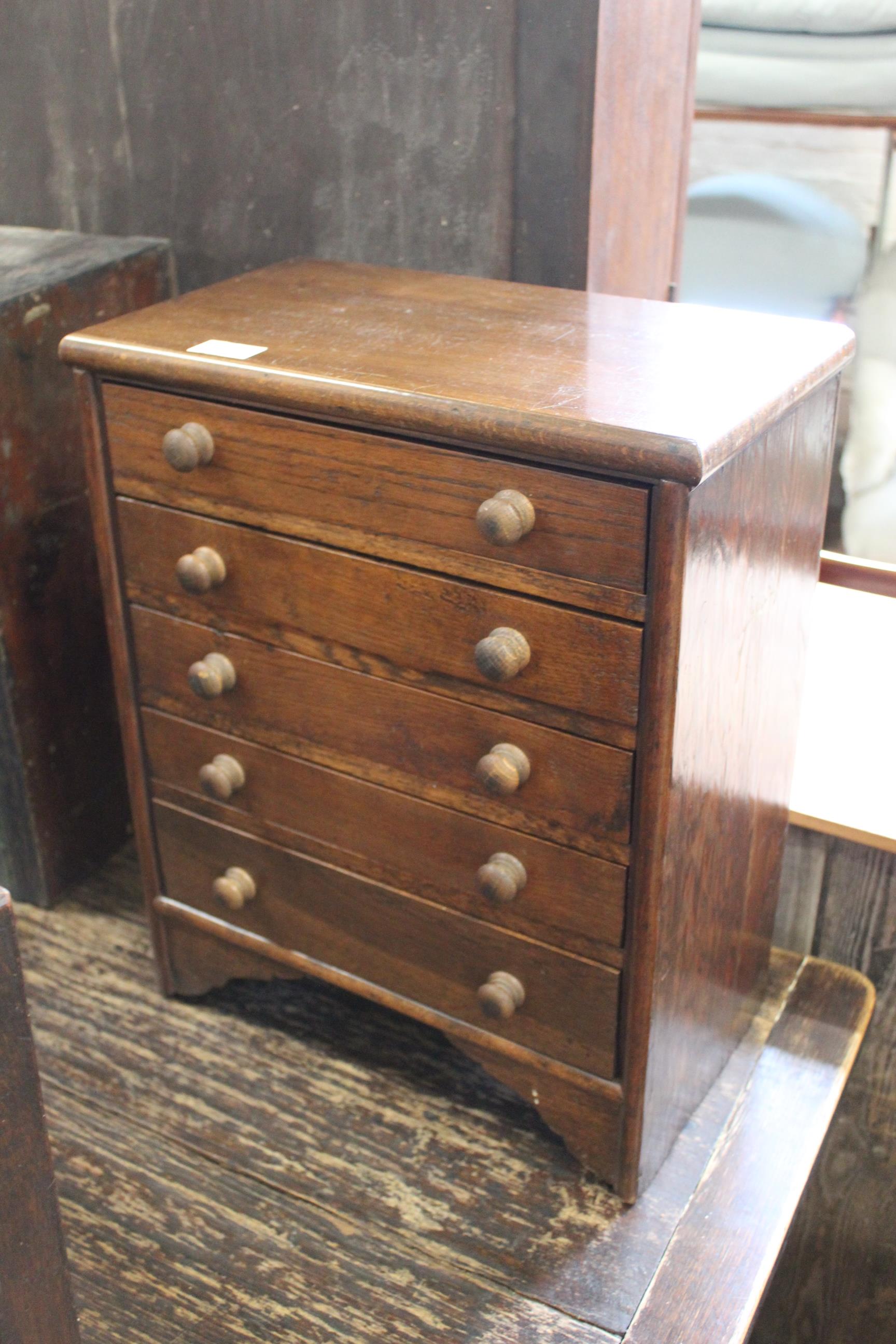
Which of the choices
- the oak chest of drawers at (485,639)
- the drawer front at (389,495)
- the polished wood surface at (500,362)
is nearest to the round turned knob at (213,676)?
the oak chest of drawers at (485,639)

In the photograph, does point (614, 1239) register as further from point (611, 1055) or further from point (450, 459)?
point (450, 459)

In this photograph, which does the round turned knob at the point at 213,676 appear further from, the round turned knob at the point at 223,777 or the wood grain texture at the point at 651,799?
the wood grain texture at the point at 651,799

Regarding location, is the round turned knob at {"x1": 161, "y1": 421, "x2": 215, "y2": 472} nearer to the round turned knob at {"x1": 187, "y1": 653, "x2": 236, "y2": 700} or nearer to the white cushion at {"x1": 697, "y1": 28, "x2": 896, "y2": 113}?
the round turned knob at {"x1": 187, "y1": 653, "x2": 236, "y2": 700}

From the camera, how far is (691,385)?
1031 millimetres

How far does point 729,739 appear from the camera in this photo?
3.84 feet

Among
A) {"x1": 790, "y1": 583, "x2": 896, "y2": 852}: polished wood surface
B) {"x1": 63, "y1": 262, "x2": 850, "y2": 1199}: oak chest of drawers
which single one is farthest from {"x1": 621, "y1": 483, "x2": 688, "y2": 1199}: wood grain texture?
{"x1": 790, "y1": 583, "x2": 896, "y2": 852}: polished wood surface

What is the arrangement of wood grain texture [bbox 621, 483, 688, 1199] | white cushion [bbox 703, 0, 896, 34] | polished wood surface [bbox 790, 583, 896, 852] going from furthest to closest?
white cushion [bbox 703, 0, 896, 34], polished wood surface [bbox 790, 583, 896, 852], wood grain texture [bbox 621, 483, 688, 1199]

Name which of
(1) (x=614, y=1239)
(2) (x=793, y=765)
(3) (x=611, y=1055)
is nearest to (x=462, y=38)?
(2) (x=793, y=765)

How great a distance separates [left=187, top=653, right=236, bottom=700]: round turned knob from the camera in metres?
1.27

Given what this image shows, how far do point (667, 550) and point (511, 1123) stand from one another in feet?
2.24

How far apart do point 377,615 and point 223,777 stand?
28 centimetres

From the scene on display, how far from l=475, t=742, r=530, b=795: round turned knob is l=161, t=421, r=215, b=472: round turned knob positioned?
1.20 ft

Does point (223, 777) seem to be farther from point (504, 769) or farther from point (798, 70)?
point (798, 70)

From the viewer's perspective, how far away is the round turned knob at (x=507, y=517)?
39.4 inches
